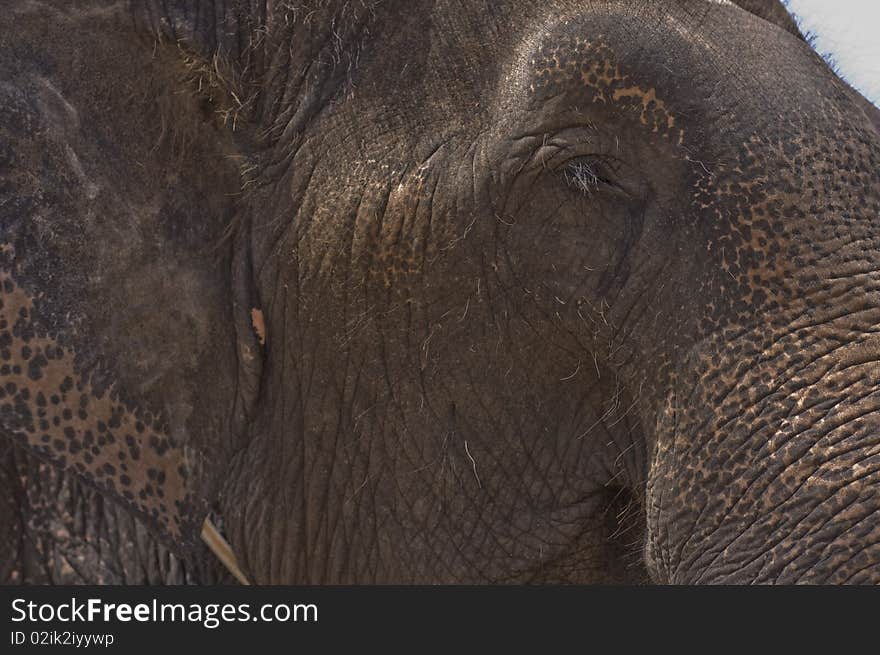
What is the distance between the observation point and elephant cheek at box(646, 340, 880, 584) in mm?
2396

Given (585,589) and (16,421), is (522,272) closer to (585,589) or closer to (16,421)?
(585,589)

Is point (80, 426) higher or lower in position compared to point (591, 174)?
lower

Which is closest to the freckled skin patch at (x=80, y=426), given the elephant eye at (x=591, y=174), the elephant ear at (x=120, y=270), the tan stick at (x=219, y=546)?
the elephant ear at (x=120, y=270)

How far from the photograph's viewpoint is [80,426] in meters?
2.89

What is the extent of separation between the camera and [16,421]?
9.36 ft

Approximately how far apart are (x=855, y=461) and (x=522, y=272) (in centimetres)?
68

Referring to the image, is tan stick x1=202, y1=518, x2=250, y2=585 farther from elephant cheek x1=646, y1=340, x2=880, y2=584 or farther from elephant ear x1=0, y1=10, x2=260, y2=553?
elephant cheek x1=646, y1=340, x2=880, y2=584

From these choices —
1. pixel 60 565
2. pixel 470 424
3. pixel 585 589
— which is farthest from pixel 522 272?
pixel 60 565

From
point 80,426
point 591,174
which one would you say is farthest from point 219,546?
point 591,174

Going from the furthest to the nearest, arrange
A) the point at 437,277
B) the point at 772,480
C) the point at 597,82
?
the point at 437,277 < the point at 597,82 < the point at 772,480

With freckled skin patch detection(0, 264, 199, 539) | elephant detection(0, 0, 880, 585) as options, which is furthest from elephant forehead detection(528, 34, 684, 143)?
freckled skin patch detection(0, 264, 199, 539)

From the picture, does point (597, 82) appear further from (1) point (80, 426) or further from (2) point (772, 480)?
(1) point (80, 426)

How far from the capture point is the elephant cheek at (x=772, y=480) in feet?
7.86

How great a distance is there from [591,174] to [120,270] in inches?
34.7
